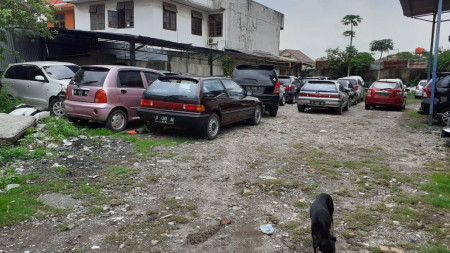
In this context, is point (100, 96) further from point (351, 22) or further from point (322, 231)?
point (351, 22)

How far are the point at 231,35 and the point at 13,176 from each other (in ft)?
76.6

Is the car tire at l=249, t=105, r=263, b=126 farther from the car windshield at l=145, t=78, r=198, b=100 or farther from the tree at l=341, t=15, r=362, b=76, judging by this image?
the tree at l=341, t=15, r=362, b=76

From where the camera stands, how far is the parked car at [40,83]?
402 inches

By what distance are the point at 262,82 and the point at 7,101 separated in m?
8.40

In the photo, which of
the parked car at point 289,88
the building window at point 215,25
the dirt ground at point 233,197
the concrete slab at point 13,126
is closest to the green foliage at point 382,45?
the building window at point 215,25

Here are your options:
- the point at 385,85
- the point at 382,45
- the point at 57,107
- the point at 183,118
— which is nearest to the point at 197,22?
the point at 385,85

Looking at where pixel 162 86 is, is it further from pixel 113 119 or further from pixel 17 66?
pixel 17 66

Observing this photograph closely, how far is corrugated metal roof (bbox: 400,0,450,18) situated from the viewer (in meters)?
15.1

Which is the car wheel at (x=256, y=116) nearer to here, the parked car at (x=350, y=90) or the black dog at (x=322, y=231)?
the black dog at (x=322, y=231)

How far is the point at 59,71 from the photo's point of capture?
10.7 metres

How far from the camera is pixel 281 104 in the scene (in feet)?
61.8

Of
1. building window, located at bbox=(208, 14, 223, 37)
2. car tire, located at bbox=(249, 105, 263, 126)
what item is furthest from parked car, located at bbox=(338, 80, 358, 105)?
building window, located at bbox=(208, 14, 223, 37)

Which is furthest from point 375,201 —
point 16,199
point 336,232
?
point 16,199

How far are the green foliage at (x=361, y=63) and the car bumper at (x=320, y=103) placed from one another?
23.6m
